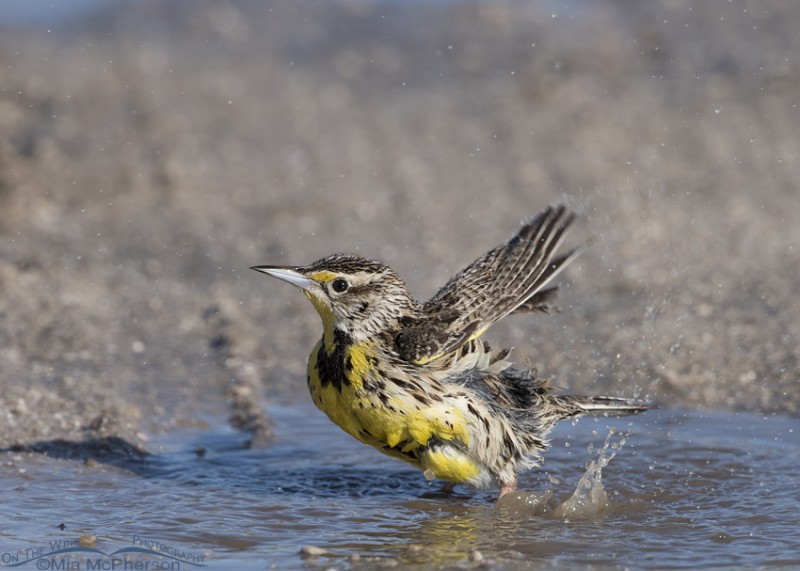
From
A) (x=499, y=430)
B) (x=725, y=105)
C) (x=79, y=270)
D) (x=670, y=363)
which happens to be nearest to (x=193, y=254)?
(x=79, y=270)

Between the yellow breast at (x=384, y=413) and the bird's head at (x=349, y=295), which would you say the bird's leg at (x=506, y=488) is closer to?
the yellow breast at (x=384, y=413)

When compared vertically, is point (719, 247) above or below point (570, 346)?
above

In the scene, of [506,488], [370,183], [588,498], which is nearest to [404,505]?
[506,488]

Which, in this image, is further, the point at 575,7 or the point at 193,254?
the point at 575,7

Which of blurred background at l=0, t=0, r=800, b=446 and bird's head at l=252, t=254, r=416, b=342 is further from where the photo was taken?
blurred background at l=0, t=0, r=800, b=446

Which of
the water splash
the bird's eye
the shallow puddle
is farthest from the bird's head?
the water splash

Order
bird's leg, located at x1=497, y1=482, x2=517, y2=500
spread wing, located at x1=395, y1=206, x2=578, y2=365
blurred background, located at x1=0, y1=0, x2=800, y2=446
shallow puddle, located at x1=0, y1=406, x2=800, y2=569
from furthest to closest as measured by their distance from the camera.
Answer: blurred background, located at x1=0, y1=0, x2=800, y2=446 < bird's leg, located at x1=497, y1=482, x2=517, y2=500 < spread wing, located at x1=395, y1=206, x2=578, y2=365 < shallow puddle, located at x1=0, y1=406, x2=800, y2=569

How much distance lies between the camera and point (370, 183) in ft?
42.5

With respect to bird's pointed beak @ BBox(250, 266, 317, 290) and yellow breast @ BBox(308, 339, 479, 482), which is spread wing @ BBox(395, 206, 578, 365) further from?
bird's pointed beak @ BBox(250, 266, 317, 290)

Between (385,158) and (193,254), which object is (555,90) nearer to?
(385,158)

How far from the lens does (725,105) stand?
14.5m

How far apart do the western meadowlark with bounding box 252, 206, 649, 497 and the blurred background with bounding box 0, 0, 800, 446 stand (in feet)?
1.55

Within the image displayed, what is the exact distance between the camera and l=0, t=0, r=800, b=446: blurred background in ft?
30.6

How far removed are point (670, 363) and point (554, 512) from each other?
107 inches
